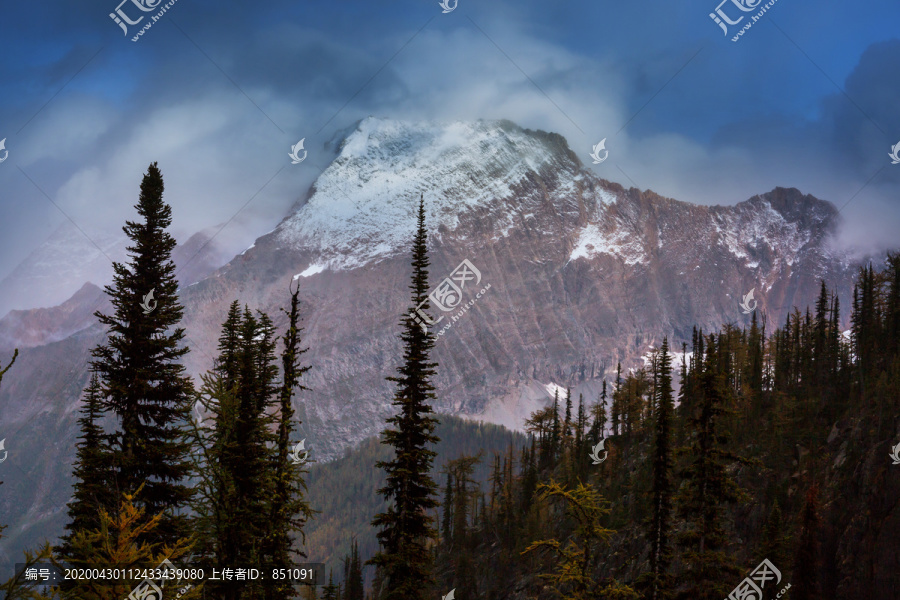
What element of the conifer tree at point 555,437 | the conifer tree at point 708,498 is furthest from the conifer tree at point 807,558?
the conifer tree at point 555,437

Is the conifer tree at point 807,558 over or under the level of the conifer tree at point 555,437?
under

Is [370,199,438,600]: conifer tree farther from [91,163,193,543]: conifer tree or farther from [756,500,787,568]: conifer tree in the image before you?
[756,500,787,568]: conifer tree

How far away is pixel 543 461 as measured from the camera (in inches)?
4690

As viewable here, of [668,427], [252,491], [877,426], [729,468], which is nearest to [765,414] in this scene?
[729,468]

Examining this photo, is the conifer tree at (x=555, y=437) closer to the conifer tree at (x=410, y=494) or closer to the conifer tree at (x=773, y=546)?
the conifer tree at (x=773, y=546)

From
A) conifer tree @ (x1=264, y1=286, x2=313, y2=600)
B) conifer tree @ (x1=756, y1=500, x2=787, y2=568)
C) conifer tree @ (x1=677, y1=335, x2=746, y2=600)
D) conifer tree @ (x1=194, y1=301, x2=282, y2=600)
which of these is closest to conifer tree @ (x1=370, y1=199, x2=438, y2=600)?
conifer tree @ (x1=194, y1=301, x2=282, y2=600)

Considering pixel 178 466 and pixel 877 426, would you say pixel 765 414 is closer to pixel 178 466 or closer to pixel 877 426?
pixel 877 426

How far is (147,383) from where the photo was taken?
24.0m

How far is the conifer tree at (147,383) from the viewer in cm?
2297

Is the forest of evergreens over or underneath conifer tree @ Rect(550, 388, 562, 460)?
underneath

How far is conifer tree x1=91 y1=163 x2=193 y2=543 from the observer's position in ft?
75.4

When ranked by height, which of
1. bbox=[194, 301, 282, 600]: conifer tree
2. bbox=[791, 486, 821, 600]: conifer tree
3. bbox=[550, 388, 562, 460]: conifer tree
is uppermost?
bbox=[550, 388, 562, 460]: conifer tree

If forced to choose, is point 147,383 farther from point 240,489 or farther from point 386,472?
point 386,472

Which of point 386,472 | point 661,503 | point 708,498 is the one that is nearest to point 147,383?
point 386,472
